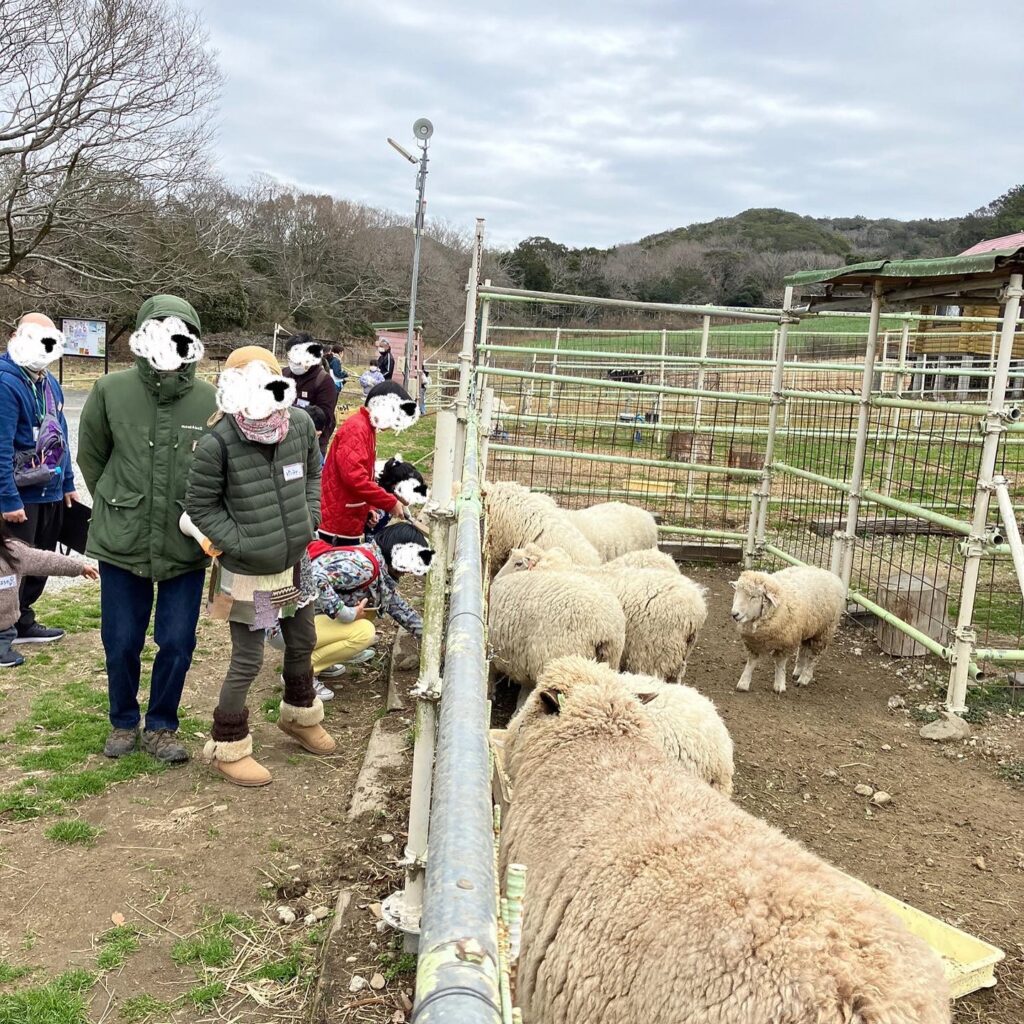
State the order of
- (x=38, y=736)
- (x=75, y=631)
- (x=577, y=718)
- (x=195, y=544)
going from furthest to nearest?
(x=75, y=631)
(x=38, y=736)
(x=195, y=544)
(x=577, y=718)

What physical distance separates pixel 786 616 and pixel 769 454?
2.63m

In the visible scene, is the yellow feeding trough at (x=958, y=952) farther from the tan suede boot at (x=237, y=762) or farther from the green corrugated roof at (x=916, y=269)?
the green corrugated roof at (x=916, y=269)

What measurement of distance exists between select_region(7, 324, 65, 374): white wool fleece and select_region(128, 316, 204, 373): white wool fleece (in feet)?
4.45

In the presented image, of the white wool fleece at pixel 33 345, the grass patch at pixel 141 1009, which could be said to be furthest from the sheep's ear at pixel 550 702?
the white wool fleece at pixel 33 345

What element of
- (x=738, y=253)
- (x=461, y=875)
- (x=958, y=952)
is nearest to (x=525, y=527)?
(x=958, y=952)

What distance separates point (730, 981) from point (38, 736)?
368 cm

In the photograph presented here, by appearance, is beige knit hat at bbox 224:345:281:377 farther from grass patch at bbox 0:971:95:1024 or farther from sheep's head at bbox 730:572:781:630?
sheep's head at bbox 730:572:781:630

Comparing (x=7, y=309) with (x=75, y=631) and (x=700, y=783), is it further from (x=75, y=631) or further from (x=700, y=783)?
(x=700, y=783)

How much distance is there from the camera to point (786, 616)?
5414 mm

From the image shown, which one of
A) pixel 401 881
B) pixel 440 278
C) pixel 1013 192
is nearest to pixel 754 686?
pixel 401 881

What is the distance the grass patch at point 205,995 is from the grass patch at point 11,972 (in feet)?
1.61

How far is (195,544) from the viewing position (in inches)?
147

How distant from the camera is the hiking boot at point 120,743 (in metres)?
3.90

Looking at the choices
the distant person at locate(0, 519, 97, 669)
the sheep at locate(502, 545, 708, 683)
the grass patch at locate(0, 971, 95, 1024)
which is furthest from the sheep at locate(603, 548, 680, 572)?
the grass patch at locate(0, 971, 95, 1024)
